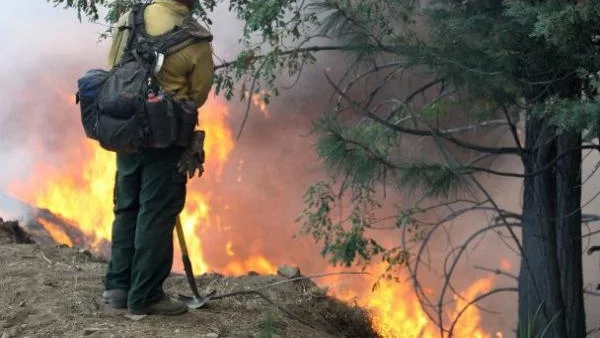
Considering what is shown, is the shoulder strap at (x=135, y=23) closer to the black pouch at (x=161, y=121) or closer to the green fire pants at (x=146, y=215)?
the black pouch at (x=161, y=121)

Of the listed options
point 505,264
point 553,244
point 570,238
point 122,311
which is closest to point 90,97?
point 122,311

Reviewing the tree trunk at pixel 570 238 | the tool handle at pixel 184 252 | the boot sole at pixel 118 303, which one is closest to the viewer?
the boot sole at pixel 118 303

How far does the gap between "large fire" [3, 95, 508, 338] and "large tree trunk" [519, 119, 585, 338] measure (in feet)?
7.34

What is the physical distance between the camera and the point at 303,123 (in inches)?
424

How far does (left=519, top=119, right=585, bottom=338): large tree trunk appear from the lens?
5316 millimetres

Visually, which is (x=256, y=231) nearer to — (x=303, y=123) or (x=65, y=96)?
(x=303, y=123)

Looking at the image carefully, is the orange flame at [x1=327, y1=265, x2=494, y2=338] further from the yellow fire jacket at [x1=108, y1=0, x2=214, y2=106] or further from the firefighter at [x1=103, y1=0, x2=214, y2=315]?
the yellow fire jacket at [x1=108, y1=0, x2=214, y2=106]

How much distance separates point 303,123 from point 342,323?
591 cm

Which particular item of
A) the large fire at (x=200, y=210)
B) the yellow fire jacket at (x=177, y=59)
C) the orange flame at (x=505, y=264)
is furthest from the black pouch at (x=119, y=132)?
the orange flame at (x=505, y=264)

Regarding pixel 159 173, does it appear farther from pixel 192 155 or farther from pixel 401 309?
pixel 401 309

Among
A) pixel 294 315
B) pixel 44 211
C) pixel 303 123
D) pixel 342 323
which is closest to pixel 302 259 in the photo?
pixel 303 123

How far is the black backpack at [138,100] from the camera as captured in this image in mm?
3430

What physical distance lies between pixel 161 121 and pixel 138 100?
149 millimetres

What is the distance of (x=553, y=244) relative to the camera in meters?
5.31
